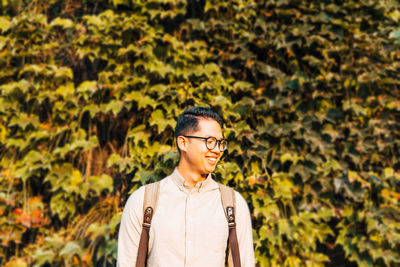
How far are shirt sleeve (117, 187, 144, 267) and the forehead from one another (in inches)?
17.9

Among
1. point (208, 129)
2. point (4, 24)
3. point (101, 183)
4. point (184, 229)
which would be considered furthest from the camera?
point (4, 24)

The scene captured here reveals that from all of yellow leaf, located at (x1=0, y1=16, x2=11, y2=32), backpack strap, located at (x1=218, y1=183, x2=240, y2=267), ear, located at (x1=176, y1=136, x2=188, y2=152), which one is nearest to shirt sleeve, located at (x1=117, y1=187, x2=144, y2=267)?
ear, located at (x1=176, y1=136, x2=188, y2=152)

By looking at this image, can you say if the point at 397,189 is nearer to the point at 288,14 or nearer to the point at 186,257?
the point at 288,14

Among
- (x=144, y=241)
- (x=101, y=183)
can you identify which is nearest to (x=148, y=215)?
(x=144, y=241)

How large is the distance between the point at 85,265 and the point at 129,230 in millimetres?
1532

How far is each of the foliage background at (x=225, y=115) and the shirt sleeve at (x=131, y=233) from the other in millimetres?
1100

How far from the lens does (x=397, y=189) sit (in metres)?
2.97

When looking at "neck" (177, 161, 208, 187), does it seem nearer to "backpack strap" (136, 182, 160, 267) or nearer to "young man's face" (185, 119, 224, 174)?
"young man's face" (185, 119, 224, 174)

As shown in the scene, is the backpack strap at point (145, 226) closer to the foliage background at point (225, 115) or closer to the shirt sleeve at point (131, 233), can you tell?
the shirt sleeve at point (131, 233)

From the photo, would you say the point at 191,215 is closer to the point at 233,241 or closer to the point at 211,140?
the point at 233,241

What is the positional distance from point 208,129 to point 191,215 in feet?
1.44

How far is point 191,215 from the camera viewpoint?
1513mm

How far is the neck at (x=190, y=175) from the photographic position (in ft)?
5.31

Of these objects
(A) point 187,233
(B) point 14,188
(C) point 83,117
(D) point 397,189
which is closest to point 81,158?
(C) point 83,117
